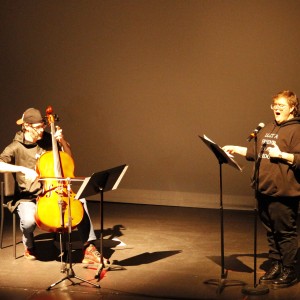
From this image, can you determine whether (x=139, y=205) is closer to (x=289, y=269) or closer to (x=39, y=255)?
(x=39, y=255)

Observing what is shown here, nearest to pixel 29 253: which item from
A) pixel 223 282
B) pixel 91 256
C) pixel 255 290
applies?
pixel 91 256

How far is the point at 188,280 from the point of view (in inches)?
178

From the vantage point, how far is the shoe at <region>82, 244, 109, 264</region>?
16.0 ft

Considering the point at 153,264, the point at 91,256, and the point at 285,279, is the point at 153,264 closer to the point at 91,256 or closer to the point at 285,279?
the point at 91,256

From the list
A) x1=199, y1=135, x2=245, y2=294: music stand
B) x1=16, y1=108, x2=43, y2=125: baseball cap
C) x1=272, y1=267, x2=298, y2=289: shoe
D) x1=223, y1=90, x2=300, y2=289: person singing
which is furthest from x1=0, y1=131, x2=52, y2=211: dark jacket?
x1=272, y1=267, x2=298, y2=289: shoe

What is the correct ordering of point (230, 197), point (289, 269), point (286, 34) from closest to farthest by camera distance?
point (289, 269)
point (286, 34)
point (230, 197)

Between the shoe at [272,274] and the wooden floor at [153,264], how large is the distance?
0.09m

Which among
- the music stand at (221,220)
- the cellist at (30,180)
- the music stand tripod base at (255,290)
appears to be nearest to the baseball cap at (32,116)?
the cellist at (30,180)

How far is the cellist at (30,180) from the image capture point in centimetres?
492

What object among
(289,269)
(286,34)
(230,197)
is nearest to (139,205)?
(230,197)

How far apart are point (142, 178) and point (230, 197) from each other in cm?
109

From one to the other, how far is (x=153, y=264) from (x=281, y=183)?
4.43 ft

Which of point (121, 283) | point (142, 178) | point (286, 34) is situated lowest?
point (121, 283)

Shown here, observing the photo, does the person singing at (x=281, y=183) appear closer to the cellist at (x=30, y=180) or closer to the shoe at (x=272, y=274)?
the shoe at (x=272, y=274)
